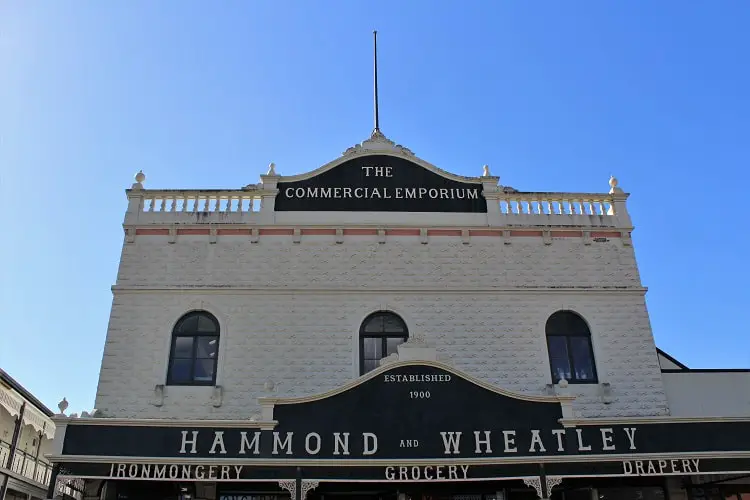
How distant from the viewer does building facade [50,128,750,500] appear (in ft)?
48.4

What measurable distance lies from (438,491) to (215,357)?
6.59m

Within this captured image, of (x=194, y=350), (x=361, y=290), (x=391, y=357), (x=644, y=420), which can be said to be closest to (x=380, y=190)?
(x=361, y=290)

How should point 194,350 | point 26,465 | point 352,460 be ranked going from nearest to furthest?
point 352,460 < point 194,350 < point 26,465

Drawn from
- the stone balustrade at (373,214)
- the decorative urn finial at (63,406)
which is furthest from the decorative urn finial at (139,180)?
the decorative urn finial at (63,406)

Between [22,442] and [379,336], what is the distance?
15.2m

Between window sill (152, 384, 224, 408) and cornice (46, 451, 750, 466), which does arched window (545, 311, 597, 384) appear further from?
window sill (152, 384, 224, 408)

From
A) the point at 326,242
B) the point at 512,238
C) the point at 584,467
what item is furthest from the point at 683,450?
the point at 326,242

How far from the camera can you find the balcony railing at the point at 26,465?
72.0ft

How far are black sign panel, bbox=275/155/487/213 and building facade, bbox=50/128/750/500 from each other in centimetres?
7

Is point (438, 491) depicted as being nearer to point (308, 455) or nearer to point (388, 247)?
point (308, 455)

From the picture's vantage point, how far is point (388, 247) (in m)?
19.6

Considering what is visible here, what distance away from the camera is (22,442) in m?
25.3

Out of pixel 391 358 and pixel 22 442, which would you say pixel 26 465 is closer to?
pixel 22 442

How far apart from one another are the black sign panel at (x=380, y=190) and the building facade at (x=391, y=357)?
0.22ft
